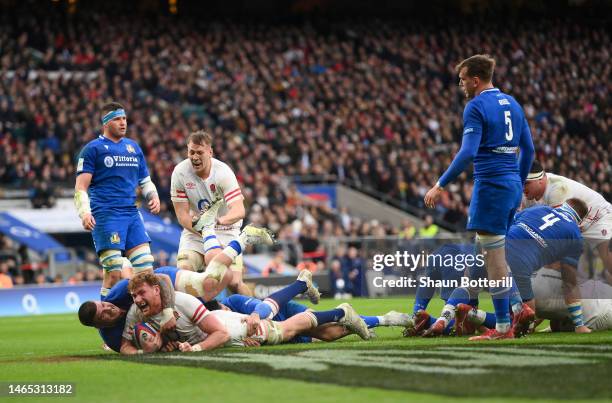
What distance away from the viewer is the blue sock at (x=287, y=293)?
9781 mm

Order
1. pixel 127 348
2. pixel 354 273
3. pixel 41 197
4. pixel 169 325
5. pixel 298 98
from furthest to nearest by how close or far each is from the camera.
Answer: pixel 298 98 < pixel 41 197 < pixel 354 273 < pixel 127 348 < pixel 169 325

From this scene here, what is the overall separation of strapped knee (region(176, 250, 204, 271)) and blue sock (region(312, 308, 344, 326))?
2250 millimetres

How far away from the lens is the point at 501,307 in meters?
9.23

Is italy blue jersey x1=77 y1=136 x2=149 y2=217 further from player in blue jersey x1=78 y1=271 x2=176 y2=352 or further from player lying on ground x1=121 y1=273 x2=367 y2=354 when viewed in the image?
player lying on ground x1=121 y1=273 x2=367 y2=354

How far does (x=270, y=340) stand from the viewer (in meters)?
9.51

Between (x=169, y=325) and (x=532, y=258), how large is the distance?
350cm

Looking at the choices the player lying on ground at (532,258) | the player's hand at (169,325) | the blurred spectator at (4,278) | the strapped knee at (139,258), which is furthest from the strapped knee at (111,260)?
the blurred spectator at (4,278)

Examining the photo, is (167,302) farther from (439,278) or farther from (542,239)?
(542,239)

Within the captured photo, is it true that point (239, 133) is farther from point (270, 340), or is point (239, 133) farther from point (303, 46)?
point (270, 340)

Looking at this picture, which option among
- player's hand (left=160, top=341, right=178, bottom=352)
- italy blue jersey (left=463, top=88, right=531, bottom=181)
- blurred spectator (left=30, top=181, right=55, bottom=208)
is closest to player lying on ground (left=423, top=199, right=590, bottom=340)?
italy blue jersey (left=463, top=88, right=531, bottom=181)

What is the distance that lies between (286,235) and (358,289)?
368cm

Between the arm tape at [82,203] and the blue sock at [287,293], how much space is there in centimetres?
247

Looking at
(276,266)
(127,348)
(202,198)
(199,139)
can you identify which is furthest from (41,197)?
(127,348)

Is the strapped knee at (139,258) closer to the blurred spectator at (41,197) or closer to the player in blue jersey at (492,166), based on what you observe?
the player in blue jersey at (492,166)
